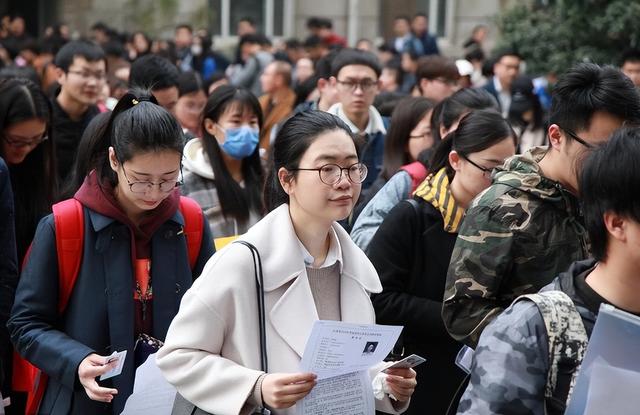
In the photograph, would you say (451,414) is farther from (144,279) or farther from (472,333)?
(144,279)

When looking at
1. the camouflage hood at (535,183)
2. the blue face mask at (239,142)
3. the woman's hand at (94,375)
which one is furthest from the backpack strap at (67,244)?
the blue face mask at (239,142)

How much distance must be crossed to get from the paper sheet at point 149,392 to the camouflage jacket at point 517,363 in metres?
1.31

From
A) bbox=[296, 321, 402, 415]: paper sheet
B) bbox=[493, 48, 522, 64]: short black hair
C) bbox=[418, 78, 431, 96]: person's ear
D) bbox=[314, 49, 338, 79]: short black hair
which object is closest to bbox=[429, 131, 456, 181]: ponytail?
bbox=[296, 321, 402, 415]: paper sheet

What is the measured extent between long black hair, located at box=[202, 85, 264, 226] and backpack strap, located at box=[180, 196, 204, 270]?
156cm

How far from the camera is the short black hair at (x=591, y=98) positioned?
10.6ft

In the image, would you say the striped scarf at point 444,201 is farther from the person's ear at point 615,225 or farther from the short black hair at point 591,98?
the person's ear at point 615,225

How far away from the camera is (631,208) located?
2.24m

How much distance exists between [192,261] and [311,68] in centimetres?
880

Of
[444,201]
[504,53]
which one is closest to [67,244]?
[444,201]

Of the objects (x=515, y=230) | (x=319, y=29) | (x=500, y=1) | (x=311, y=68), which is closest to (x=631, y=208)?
(x=515, y=230)

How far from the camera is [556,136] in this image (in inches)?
130

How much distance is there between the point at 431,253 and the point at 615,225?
189cm

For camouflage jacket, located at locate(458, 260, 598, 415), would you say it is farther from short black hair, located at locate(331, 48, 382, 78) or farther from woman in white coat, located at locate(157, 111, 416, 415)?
short black hair, located at locate(331, 48, 382, 78)

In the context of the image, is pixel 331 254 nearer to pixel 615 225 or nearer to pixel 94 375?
pixel 94 375
